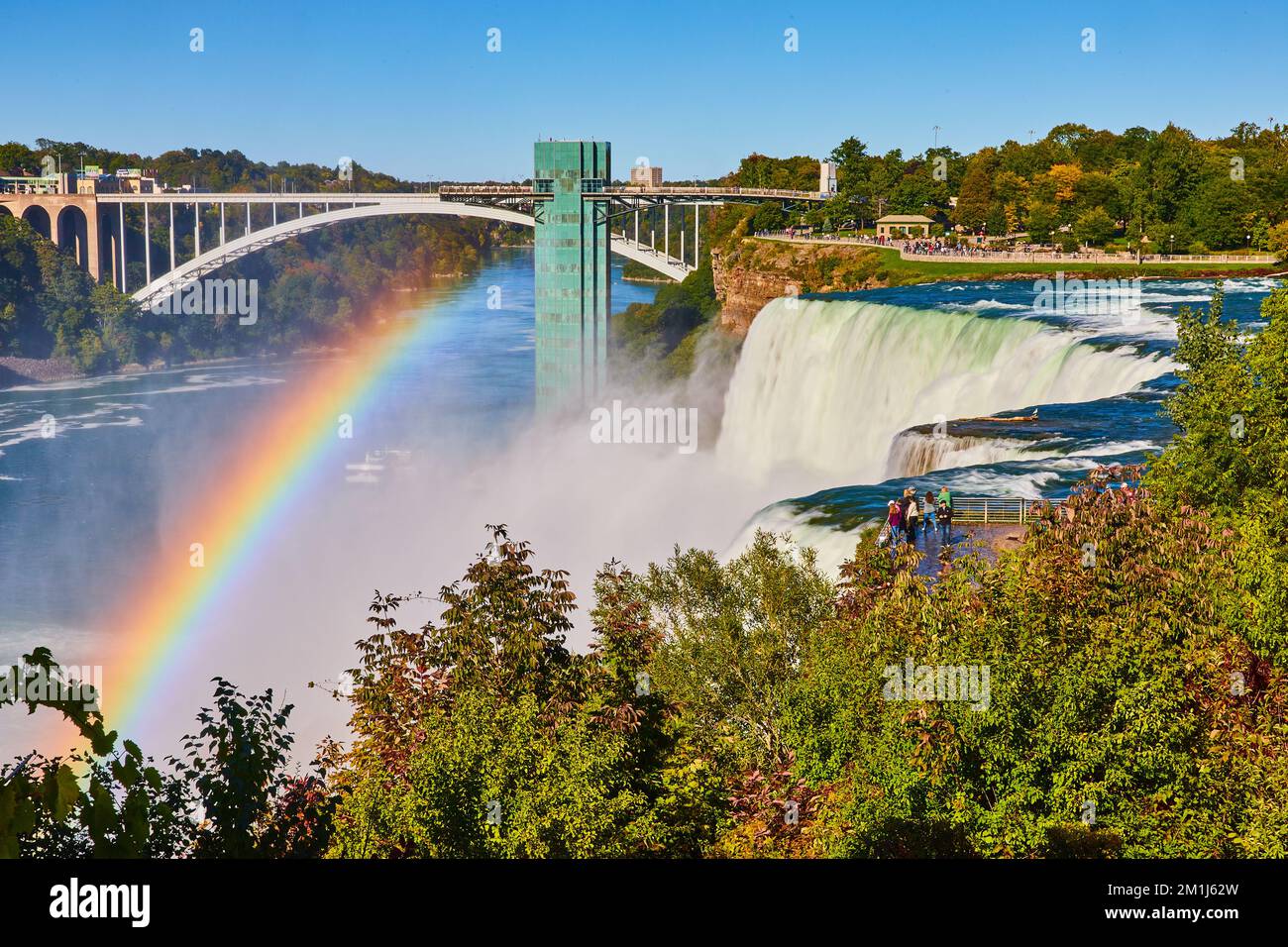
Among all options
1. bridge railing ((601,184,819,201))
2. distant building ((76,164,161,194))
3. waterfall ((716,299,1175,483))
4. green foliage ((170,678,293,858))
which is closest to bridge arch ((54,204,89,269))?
distant building ((76,164,161,194))

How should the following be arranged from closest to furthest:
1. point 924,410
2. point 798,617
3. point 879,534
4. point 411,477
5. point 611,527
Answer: point 798,617 < point 879,534 < point 924,410 < point 611,527 < point 411,477

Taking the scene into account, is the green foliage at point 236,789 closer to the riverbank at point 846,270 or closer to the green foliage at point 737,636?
the green foliage at point 737,636

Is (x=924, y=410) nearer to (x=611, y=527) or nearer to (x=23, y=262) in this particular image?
(x=611, y=527)

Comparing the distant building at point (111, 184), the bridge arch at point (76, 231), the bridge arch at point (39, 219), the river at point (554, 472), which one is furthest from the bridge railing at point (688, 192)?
the bridge arch at point (39, 219)

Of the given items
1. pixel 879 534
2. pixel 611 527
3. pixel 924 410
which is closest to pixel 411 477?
pixel 611 527

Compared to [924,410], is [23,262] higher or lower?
higher

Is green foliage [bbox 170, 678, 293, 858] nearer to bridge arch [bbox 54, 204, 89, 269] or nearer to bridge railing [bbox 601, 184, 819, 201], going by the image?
bridge railing [bbox 601, 184, 819, 201]
